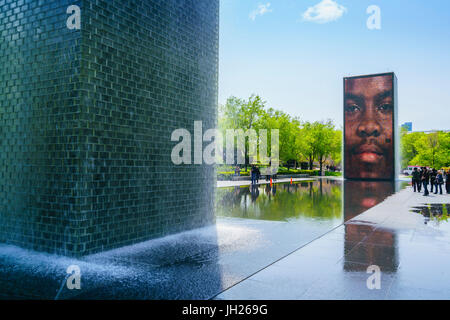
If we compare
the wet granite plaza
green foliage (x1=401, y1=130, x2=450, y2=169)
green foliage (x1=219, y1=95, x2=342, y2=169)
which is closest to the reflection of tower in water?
the wet granite plaza

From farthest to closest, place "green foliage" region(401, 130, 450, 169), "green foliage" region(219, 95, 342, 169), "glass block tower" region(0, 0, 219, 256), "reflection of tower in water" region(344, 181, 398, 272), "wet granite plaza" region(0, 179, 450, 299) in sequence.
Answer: "green foliage" region(401, 130, 450, 169) → "green foliage" region(219, 95, 342, 169) → "glass block tower" region(0, 0, 219, 256) → "reflection of tower in water" region(344, 181, 398, 272) → "wet granite plaza" region(0, 179, 450, 299)

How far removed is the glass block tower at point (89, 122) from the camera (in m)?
6.70

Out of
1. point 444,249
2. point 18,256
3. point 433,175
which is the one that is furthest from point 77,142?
point 433,175

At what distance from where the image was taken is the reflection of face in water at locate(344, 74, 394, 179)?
142 feet

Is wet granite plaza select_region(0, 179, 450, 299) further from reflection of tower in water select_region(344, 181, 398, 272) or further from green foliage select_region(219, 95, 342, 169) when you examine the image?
green foliage select_region(219, 95, 342, 169)

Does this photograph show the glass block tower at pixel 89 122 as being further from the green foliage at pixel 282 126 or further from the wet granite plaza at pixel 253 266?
the green foliage at pixel 282 126

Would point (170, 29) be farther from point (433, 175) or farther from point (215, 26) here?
point (433, 175)

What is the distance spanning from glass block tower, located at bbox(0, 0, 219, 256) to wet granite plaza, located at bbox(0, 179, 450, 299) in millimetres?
607

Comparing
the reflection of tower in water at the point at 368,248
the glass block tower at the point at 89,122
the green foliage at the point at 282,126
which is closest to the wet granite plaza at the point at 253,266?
the reflection of tower in water at the point at 368,248

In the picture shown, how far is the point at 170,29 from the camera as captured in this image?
8766 mm

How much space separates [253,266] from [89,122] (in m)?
4.26

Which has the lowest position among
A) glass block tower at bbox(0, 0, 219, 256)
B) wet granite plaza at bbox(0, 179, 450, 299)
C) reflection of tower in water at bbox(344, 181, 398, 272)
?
reflection of tower in water at bbox(344, 181, 398, 272)

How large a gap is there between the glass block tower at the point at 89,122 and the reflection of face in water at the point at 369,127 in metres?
40.7

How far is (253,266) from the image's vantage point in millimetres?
6047
